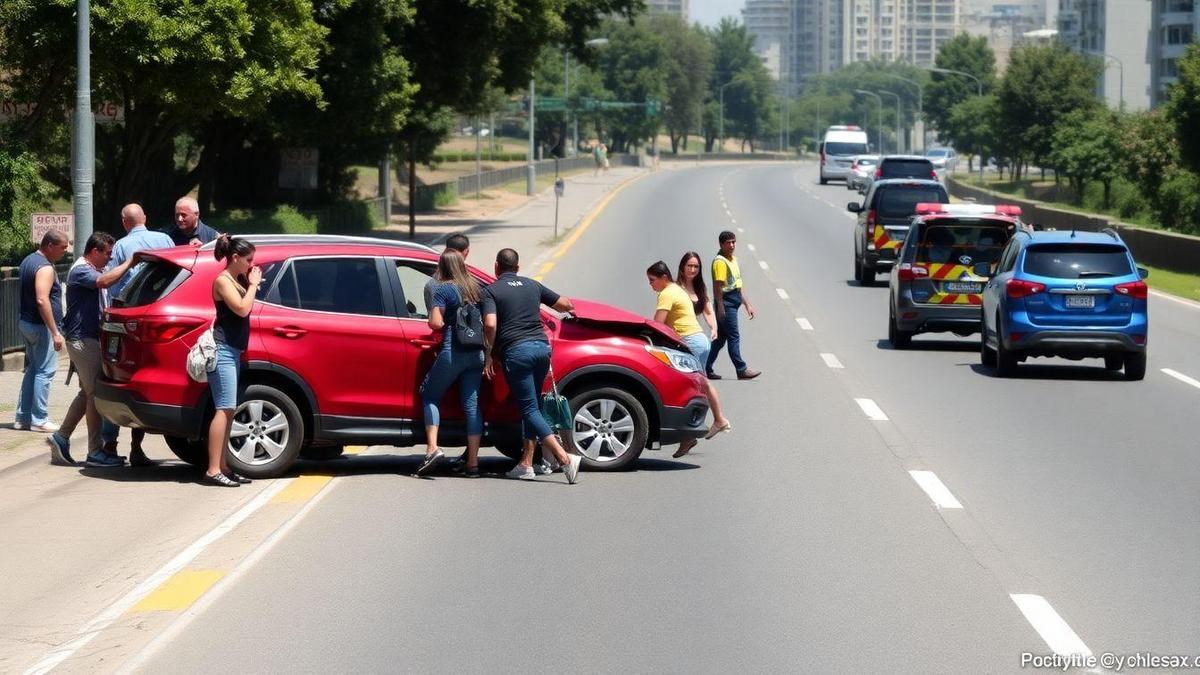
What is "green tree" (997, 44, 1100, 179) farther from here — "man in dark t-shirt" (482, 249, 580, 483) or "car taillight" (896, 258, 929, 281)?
"man in dark t-shirt" (482, 249, 580, 483)

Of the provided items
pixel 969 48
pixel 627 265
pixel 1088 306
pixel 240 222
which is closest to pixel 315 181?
pixel 240 222

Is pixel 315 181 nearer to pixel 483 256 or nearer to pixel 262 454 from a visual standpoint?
pixel 483 256

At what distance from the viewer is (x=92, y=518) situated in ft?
35.8

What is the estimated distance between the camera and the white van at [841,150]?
87875 mm

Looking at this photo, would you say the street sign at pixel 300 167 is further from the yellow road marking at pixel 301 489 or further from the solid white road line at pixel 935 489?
the solid white road line at pixel 935 489

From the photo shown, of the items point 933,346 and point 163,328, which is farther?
point 933,346

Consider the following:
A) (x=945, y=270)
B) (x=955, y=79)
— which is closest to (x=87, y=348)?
(x=945, y=270)

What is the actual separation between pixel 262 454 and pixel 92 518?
5.13ft

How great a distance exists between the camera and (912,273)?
22.8 metres

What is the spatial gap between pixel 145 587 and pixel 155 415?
337 cm

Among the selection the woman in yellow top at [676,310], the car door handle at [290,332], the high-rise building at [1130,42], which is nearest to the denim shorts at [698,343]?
the woman in yellow top at [676,310]

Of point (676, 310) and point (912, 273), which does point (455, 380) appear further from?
point (912, 273)

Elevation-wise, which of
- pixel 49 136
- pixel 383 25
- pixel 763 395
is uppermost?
pixel 383 25

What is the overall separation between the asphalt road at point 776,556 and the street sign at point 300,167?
90.7ft
